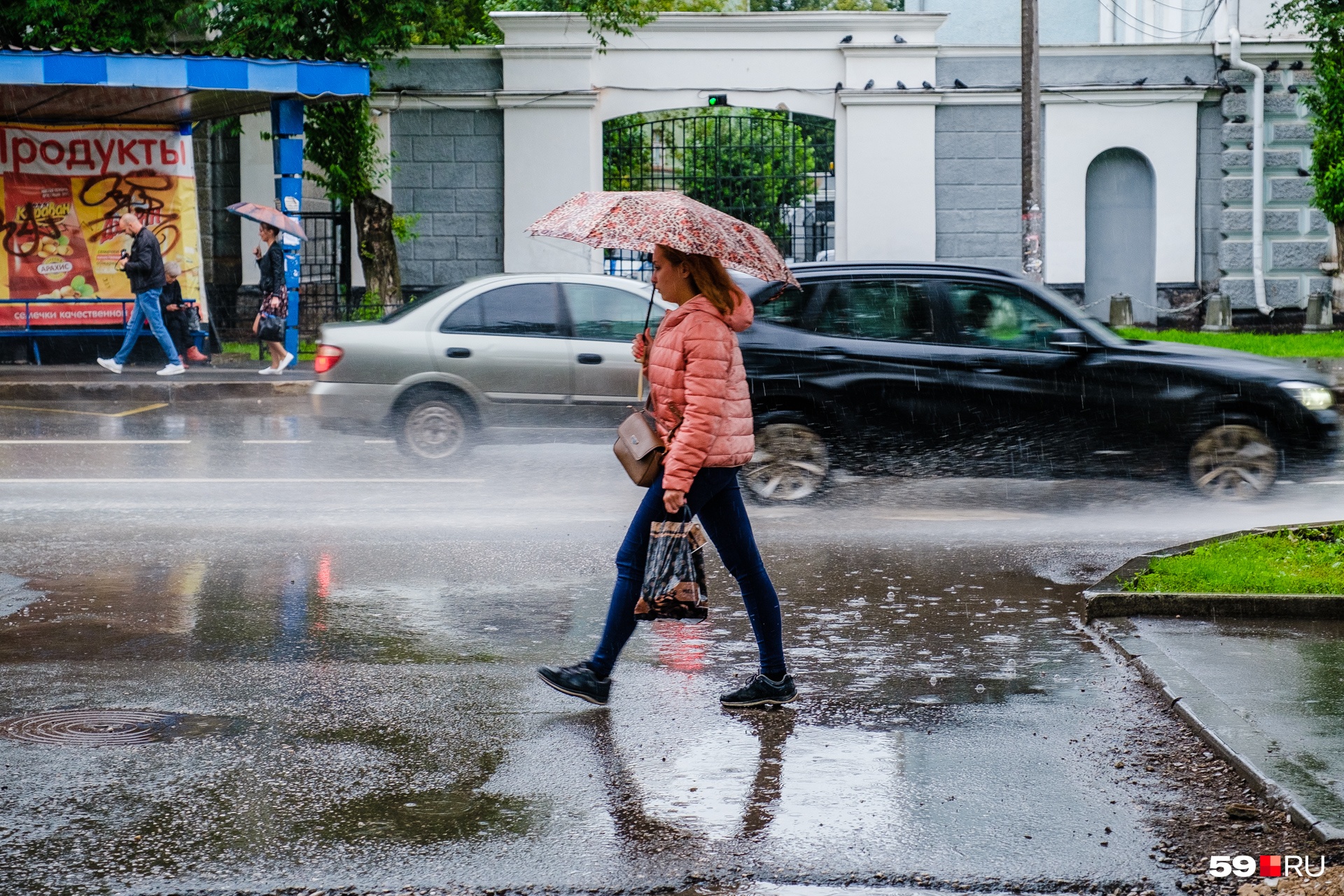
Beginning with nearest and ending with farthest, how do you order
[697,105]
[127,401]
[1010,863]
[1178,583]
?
[1010,863]
[1178,583]
[127,401]
[697,105]

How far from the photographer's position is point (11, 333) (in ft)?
63.1

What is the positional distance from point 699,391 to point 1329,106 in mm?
19510

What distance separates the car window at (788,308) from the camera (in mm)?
10188

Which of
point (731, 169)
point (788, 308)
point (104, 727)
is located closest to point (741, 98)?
point (731, 169)

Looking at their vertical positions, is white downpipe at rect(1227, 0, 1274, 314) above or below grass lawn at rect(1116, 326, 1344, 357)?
above

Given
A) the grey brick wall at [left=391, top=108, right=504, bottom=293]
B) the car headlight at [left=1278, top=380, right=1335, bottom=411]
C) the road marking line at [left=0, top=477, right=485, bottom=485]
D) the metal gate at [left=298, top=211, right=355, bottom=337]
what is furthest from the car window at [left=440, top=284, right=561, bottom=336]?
the grey brick wall at [left=391, top=108, right=504, bottom=293]

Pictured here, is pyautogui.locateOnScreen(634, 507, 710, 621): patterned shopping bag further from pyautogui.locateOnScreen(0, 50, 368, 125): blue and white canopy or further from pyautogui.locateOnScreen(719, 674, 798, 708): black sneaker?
pyautogui.locateOnScreen(0, 50, 368, 125): blue and white canopy

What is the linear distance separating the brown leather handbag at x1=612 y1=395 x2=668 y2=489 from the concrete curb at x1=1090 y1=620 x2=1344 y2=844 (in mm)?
2068

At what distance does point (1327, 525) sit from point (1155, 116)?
16.6m

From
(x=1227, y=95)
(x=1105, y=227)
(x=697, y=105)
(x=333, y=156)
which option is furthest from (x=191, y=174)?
(x=1227, y=95)

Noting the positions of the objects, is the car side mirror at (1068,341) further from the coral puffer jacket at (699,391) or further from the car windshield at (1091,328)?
the coral puffer jacket at (699,391)

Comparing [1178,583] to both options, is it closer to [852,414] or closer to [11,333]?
[852,414]

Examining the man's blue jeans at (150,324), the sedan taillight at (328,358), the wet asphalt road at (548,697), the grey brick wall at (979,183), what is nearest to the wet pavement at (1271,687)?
the wet asphalt road at (548,697)

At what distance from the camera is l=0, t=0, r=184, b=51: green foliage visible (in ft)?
67.8
